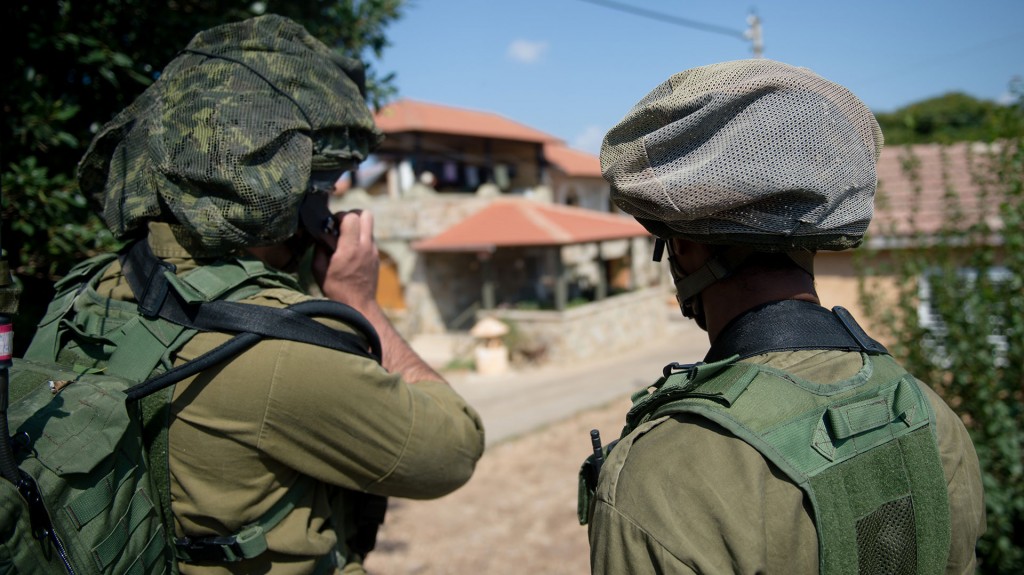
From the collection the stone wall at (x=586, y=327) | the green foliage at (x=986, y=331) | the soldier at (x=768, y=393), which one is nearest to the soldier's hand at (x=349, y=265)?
the soldier at (x=768, y=393)

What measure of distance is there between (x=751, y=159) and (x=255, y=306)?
107 centimetres

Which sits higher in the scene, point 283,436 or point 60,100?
point 60,100

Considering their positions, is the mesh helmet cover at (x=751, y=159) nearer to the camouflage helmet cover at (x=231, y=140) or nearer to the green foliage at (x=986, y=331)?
the camouflage helmet cover at (x=231, y=140)

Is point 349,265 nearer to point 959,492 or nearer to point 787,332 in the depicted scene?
point 787,332

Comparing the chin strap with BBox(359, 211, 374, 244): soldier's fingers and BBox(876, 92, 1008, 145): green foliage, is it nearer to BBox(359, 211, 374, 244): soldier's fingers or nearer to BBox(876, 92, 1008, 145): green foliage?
BBox(359, 211, 374, 244): soldier's fingers

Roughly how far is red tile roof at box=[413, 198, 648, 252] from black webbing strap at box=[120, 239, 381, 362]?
14258 mm

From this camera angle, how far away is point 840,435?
3.69 feet

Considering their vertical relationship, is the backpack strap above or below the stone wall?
above

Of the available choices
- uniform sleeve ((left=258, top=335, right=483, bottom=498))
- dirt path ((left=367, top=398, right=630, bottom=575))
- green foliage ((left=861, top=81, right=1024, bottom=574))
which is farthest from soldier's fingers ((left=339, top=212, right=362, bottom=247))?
green foliage ((left=861, top=81, right=1024, bottom=574))

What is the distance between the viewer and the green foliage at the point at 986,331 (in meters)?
3.66

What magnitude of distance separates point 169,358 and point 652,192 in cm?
108

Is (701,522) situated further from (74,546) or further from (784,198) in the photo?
(74,546)

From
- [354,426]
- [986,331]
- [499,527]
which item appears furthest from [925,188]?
[354,426]

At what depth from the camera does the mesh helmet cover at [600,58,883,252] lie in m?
1.17
